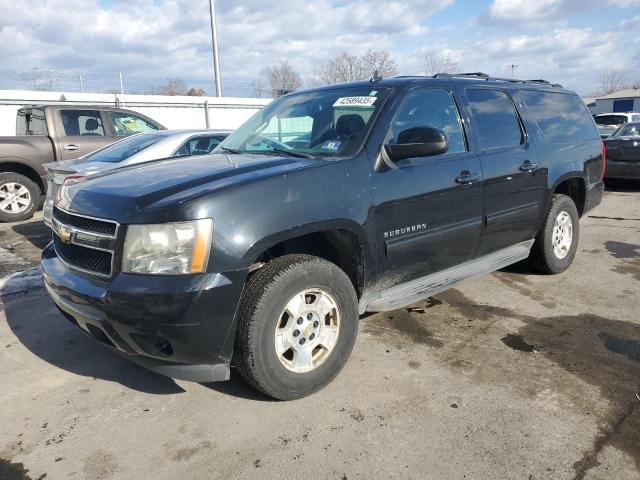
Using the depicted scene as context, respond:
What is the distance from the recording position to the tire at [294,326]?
2.65 meters

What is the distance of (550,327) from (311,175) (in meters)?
2.34

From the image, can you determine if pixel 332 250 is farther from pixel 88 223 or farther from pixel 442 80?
pixel 442 80

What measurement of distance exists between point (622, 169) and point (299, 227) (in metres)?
10.4

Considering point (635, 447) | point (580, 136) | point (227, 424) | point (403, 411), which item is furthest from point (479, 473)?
point (580, 136)

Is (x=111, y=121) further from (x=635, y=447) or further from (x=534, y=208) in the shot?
(x=635, y=447)

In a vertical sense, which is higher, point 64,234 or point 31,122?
point 31,122

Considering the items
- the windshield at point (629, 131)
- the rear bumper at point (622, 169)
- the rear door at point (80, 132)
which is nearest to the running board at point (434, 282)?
the rear door at point (80, 132)

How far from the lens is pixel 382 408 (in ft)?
9.37

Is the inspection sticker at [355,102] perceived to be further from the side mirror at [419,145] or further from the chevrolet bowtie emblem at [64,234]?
the chevrolet bowtie emblem at [64,234]

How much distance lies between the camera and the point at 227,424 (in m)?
2.76

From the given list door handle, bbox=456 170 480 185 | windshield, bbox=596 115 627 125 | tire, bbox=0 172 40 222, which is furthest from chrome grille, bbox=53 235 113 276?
windshield, bbox=596 115 627 125

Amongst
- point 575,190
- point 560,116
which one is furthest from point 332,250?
point 575,190

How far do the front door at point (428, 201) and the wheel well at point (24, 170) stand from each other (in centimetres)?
723

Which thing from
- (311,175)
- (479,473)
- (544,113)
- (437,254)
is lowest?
(479,473)
